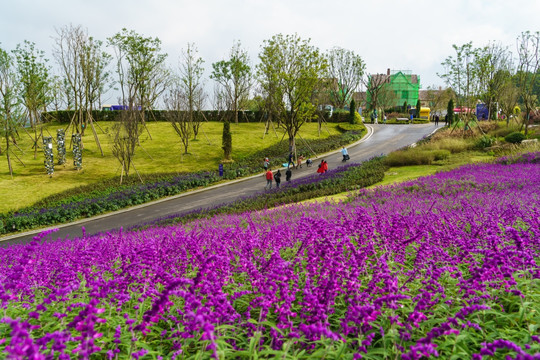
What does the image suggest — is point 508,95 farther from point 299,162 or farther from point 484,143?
point 299,162

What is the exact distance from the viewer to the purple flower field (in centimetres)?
251

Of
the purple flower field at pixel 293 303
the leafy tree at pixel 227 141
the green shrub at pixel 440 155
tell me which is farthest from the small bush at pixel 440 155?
the purple flower field at pixel 293 303

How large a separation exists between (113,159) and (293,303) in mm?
36073

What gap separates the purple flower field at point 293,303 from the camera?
8.25 ft

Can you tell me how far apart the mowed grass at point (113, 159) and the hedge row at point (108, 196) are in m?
1.79

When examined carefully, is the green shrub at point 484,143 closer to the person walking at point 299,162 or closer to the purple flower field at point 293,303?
the person walking at point 299,162

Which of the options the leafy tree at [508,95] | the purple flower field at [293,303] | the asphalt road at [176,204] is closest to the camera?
the purple flower field at [293,303]

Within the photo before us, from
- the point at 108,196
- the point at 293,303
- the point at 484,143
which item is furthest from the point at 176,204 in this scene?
the point at 484,143

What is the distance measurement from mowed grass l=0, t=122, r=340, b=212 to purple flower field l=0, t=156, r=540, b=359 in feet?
80.2

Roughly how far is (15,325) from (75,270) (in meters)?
2.89

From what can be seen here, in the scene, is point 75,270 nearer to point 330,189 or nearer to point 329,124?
point 330,189

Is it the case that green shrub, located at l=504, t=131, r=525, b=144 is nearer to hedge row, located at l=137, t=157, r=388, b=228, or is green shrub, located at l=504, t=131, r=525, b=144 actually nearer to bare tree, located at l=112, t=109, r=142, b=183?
hedge row, located at l=137, t=157, r=388, b=228

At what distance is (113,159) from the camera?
36.2m

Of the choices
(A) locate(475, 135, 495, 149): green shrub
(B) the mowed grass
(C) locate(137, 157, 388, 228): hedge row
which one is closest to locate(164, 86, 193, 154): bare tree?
(B) the mowed grass
